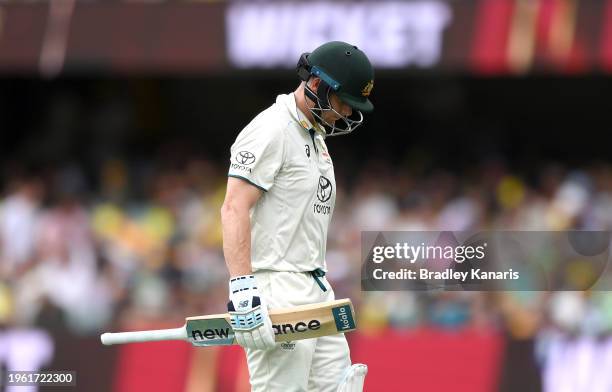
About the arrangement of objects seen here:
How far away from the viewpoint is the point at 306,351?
4.70m

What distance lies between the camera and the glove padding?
4453 millimetres

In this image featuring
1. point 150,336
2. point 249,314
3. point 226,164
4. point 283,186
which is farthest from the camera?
point 226,164

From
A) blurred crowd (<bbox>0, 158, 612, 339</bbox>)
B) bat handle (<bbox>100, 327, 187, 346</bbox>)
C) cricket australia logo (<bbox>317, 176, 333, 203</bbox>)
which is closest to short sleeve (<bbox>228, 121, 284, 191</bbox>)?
cricket australia logo (<bbox>317, 176, 333, 203</bbox>)

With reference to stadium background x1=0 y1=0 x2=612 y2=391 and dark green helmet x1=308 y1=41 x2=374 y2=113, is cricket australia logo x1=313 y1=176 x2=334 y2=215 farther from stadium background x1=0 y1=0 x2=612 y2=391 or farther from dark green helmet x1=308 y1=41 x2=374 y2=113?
stadium background x1=0 y1=0 x2=612 y2=391

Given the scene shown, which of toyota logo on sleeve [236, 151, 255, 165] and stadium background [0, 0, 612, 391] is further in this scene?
stadium background [0, 0, 612, 391]

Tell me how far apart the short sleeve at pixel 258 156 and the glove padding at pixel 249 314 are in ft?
1.23

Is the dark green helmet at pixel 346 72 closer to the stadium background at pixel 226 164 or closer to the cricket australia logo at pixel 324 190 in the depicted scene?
the cricket australia logo at pixel 324 190

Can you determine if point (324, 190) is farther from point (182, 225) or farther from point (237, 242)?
point (182, 225)

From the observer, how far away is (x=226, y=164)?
39.3ft

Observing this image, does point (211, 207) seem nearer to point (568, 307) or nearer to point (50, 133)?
point (50, 133)

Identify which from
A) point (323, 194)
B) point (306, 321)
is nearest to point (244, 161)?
point (323, 194)

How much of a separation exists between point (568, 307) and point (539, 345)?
0.74m

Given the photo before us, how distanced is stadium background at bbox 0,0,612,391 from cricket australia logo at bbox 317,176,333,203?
195 centimetres

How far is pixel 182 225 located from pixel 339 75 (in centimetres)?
576
